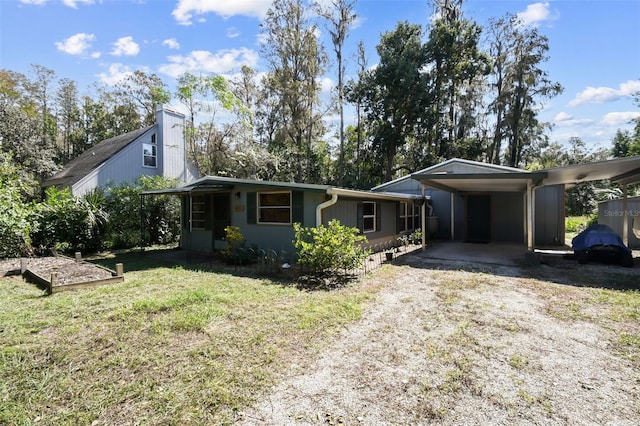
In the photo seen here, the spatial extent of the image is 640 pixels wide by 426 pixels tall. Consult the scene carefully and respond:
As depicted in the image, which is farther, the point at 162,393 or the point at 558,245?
the point at 558,245

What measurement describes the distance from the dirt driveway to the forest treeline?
1611cm

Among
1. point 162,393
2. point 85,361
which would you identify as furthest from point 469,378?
point 85,361

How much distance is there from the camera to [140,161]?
15492 millimetres

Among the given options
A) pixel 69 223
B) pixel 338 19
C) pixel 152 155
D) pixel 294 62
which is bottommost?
pixel 69 223

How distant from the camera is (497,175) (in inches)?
319

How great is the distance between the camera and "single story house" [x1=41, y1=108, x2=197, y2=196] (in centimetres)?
1388

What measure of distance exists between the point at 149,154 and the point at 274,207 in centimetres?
1066

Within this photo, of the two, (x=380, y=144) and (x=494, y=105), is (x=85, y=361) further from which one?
(x=494, y=105)

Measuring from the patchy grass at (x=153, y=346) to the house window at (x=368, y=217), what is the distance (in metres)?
4.25

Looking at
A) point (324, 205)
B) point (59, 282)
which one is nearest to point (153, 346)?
point (59, 282)

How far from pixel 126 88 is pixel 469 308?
93.4 ft

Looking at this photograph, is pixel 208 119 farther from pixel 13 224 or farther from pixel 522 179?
pixel 522 179

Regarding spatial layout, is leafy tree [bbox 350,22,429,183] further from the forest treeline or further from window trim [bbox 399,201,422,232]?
window trim [bbox 399,201,422,232]

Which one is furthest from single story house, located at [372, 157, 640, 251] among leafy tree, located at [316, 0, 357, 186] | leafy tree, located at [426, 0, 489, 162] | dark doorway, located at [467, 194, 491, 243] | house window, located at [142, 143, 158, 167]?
house window, located at [142, 143, 158, 167]
